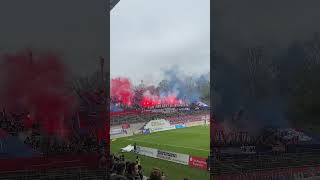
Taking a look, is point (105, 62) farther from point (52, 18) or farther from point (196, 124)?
point (196, 124)

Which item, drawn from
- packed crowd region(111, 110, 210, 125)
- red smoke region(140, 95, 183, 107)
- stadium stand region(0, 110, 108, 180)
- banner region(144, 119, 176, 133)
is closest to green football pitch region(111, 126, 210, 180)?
banner region(144, 119, 176, 133)

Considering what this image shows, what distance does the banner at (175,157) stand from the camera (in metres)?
9.35

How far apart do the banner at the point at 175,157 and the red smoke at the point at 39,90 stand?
6.69m

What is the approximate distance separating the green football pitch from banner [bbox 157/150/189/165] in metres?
0.12

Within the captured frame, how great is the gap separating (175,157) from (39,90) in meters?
7.58

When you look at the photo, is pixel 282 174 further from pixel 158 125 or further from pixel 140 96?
pixel 158 125

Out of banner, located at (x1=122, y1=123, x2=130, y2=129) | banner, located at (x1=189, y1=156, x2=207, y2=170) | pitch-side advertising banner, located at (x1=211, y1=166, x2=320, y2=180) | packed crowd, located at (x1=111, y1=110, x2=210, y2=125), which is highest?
pitch-side advertising banner, located at (x1=211, y1=166, x2=320, y2=180)

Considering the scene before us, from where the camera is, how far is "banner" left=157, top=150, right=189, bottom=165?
9.35 metres

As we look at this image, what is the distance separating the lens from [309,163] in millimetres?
3611

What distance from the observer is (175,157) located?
32.4 ft

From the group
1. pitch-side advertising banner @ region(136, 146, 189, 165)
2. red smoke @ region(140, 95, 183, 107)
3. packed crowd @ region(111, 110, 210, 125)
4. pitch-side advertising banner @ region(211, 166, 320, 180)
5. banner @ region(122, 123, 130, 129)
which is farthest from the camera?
red smoke @ region(140, 95, 183, 107)

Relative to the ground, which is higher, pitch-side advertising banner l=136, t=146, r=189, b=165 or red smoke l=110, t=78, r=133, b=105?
red smoke l=110, t=78, r=133, b=105

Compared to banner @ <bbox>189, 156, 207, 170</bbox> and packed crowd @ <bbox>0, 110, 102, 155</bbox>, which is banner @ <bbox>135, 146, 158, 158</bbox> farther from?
packed crowd @ <bbox>0, 110, 102, 155</bbox>

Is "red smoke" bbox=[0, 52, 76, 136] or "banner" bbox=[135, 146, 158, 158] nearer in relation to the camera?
"red smoke" bbox=[0, 52, 76, 136]
